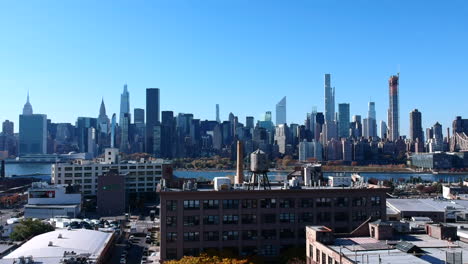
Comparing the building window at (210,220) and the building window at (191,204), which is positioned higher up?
the building window at (191,204)

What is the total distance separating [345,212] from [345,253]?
1444cm

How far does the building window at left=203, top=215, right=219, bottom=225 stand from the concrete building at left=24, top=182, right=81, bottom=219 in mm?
40978

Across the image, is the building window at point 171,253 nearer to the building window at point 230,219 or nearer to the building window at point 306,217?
the building window at point 230,219

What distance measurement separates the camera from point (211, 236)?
3900cm

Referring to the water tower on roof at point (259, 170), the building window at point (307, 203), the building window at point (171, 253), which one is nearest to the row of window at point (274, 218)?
the building window at point (307, 203)

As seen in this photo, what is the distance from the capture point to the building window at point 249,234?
39.6 meters

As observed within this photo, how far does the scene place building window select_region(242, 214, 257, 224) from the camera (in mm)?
39631

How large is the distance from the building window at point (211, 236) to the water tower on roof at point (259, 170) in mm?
5572

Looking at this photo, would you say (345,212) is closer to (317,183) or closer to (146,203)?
(317,183)

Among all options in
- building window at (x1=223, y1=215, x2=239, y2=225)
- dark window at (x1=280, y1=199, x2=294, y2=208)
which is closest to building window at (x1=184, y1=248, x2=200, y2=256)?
building window at (x1=223, y1=215, x2=239, y2=225)

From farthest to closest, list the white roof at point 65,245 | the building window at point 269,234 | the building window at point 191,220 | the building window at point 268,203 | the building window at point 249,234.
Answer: the white roof at point 65,245, the building window at point 268,203, the building window at point 269,234, the building window at point 249,234, the building window at point 191,220

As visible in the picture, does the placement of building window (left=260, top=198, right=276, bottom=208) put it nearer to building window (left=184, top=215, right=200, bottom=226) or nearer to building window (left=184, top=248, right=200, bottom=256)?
building window (left=184, top=215, right=200, bottom=226)

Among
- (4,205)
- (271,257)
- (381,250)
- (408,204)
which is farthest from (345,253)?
(4,205)

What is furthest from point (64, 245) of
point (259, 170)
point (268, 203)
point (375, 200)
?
point (375, 200)
